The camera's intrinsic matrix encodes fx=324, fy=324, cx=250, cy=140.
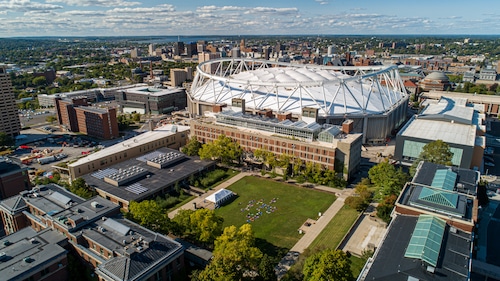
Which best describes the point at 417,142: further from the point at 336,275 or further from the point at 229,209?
the point at 336,275

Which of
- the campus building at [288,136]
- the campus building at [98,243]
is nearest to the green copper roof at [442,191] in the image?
the campus building at [288,136]

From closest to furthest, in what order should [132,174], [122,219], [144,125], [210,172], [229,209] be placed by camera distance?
[122,219]
[229,209]
[132,174]
[210,172]
[144,125]

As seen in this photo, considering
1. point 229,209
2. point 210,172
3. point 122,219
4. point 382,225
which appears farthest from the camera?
point 210,172

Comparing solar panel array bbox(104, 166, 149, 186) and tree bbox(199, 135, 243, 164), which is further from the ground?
tree bbox(199, 135, 243, 164)

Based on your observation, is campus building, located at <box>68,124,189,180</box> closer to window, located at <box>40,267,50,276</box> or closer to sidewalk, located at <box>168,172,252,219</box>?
sidewalk, located at <box>168,172,252,219</box>

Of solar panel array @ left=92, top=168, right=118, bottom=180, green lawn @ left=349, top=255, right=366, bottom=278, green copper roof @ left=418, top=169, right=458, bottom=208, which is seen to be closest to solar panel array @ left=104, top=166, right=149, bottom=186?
solar panel array @ left=92, top=168, right=118, bottom=180

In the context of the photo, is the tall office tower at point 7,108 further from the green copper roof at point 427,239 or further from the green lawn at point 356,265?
the green copper roof at point 427,239

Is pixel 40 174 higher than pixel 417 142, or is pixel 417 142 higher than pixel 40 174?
pixel 417 142

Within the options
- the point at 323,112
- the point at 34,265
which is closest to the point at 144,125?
the point at 323,112
